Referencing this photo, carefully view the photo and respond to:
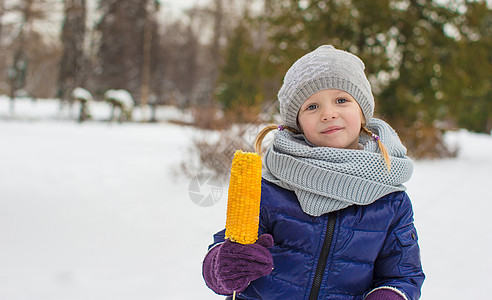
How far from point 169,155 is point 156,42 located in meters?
16.0

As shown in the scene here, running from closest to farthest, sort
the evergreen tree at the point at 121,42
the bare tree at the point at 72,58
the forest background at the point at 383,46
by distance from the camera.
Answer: the forest background at the point at 383,46, the bare tree at the point at 72,58, the evergreen tree at the point at 121,42

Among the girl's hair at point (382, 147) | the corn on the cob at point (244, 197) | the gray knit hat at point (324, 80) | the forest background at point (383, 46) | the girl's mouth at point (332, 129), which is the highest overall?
the forest background at point (383, 46)

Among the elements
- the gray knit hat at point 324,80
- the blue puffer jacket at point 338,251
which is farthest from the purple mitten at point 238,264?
the gray knit hat at point 324,80

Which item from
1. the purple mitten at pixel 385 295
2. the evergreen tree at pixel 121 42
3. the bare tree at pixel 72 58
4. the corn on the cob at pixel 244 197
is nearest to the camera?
the corn on the cob at pixel 244 197

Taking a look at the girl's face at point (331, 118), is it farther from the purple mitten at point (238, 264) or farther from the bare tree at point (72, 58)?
the bare tree at point (72, 58)

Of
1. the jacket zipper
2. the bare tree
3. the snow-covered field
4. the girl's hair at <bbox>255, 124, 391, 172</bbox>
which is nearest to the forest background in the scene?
the snow-covered field

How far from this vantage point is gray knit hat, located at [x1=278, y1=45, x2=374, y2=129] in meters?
1.61

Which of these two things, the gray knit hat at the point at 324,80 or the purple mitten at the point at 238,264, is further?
the gray knit hat at the point at 324,80

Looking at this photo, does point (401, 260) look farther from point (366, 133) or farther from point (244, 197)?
point (244, 197)

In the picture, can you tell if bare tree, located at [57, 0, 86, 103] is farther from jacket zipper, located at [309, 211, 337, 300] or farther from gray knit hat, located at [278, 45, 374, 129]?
jacket zipper, located at [309, 211, 337, 300]

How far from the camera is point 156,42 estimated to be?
2347cm

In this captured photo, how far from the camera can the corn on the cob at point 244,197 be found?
1.35 meters

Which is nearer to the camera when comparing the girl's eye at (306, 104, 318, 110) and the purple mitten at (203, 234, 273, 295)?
the purple mitten at (203, 234, 273, 295)

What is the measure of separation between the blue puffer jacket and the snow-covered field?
1.56 meters
